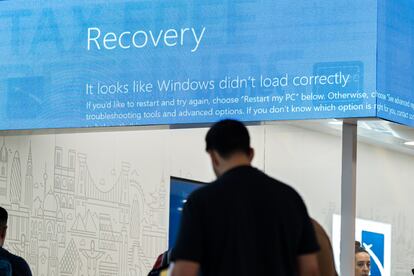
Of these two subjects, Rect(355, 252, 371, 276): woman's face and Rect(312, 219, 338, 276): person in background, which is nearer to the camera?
Rect(312, 219, 338, 276): person in background

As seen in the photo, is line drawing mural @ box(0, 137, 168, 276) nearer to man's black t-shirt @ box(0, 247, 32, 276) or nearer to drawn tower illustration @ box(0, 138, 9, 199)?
drawn tower illustration @ box(0, 138, 9, 199)

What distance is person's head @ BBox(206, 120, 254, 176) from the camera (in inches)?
156

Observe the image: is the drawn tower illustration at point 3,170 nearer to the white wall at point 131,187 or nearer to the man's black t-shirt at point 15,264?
the white wall at point 131,187

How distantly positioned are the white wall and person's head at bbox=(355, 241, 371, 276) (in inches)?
8.9

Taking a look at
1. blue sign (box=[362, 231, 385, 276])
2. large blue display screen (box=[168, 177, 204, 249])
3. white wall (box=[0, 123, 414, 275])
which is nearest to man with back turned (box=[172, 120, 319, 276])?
white wall (box=[0, 123, 414, 275])

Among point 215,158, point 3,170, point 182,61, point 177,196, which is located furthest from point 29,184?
point 215,158

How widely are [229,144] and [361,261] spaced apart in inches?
142

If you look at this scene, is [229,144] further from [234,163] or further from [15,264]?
[15,264]

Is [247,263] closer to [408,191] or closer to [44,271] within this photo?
[408,191]

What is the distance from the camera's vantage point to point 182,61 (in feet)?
23.5

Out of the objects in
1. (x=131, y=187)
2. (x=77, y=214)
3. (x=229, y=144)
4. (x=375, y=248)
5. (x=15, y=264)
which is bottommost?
(x=15, y=264)

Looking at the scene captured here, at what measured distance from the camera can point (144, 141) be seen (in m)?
9.55

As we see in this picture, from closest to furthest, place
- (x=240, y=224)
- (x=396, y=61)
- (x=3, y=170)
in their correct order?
(x=240, y=224) → (x=396, y=61) → (x=3, y=170)

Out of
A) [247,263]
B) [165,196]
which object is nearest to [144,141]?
[165,196]
